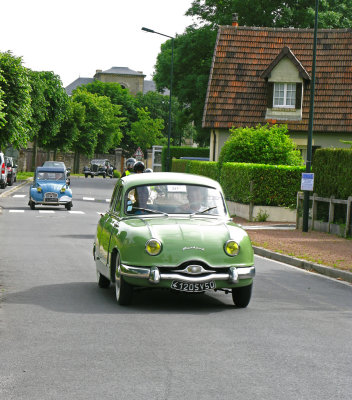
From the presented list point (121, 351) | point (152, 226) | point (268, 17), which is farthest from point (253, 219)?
point (268, 17)

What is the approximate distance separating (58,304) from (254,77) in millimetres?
36034

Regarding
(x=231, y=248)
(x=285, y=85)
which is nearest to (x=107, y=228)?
(x=231, y=248)

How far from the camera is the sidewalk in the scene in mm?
15978

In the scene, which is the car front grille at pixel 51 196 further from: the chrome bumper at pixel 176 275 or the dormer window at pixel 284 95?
the chrome bumper at pixel 176 275

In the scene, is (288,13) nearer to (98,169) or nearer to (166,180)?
(98,169)

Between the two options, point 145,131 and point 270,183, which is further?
point 145,131

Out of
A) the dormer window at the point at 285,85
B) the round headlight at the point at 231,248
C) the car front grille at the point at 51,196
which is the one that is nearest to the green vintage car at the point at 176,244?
the round headlight at the point at 231,248

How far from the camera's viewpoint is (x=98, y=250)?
12375 millimetres

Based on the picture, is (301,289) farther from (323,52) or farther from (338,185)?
(323,52)

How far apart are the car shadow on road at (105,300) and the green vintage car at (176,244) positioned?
0.28 m

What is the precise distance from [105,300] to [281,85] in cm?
3561

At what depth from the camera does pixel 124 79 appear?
559ft

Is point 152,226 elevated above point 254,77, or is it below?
below

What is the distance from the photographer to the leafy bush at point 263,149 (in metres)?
33.8
